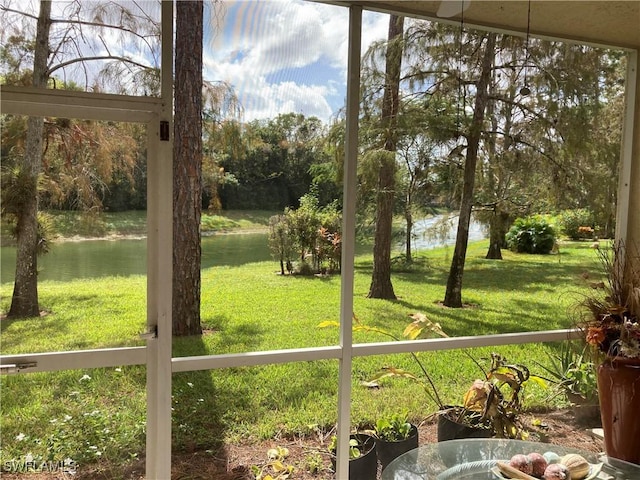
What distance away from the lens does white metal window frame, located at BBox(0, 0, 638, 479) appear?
7.41 feet

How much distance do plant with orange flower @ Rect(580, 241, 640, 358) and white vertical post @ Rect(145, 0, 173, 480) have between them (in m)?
2.23

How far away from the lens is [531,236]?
3861 millimetres

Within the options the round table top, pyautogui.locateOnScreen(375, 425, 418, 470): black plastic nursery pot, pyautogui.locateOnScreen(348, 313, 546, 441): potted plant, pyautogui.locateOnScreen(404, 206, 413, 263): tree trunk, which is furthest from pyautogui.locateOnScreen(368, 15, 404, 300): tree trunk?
the round table top

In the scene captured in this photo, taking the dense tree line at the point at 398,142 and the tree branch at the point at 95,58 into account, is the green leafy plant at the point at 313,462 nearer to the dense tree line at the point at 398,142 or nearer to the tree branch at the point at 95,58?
Answer: the dense tree line at the point at 398,142

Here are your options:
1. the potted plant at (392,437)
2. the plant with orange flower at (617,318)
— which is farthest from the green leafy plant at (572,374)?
the potted plant at (392,437)

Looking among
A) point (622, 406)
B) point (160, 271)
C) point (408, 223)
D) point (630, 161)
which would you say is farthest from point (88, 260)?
point (630, 161)

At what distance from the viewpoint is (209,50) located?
2.87m

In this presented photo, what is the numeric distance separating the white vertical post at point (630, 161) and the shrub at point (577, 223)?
9.7 inches

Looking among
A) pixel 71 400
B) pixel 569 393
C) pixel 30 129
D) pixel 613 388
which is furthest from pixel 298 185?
pixel 569 393

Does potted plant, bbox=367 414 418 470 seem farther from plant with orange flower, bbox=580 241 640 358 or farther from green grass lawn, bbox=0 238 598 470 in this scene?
plant with orange flower, bbox=580 241 640 358

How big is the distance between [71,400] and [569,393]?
3.21 metres

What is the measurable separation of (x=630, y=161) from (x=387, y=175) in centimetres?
167

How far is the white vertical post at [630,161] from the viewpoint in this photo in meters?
3.60

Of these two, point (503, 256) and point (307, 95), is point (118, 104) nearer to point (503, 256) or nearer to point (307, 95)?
point (307, 95)
